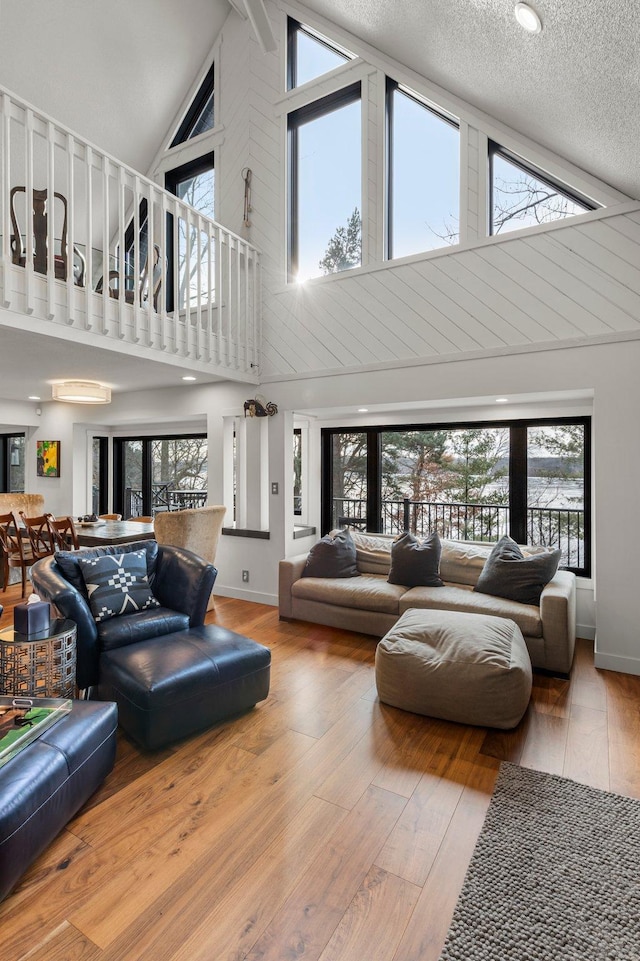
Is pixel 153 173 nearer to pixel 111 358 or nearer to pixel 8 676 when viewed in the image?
pixel 111 358

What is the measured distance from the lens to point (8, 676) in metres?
2.33

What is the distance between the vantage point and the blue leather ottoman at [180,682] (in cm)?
236

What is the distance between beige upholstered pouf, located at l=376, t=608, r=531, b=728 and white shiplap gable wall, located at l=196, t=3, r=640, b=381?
221 centimetres

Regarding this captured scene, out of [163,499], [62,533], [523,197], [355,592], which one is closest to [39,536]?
[62,533]

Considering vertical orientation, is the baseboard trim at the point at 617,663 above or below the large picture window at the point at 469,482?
below

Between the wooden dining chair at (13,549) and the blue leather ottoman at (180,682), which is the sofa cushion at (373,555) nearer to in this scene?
the blue leather ottoman at (180,682)

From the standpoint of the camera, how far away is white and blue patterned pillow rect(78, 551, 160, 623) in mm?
2941

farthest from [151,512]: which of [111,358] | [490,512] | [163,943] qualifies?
[163,943]

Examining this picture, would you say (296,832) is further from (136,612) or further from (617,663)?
(617,663)

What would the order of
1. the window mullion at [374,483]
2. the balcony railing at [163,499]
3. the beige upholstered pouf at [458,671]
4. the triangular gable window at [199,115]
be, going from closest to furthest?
1. the beige upholstered pouf at [458,671]
2. the window mullion at [374,483]
3. the triangular gable window at [199,115]
4. the balcony railing at [163,499]

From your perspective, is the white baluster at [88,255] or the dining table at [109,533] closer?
the white baluster at [88,255]

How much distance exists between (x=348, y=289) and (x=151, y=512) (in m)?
4.28

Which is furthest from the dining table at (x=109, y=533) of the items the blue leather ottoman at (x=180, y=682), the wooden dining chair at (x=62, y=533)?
the blue leather ottoman at (x=180, y=682)

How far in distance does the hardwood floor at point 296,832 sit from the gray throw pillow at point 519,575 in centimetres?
76
